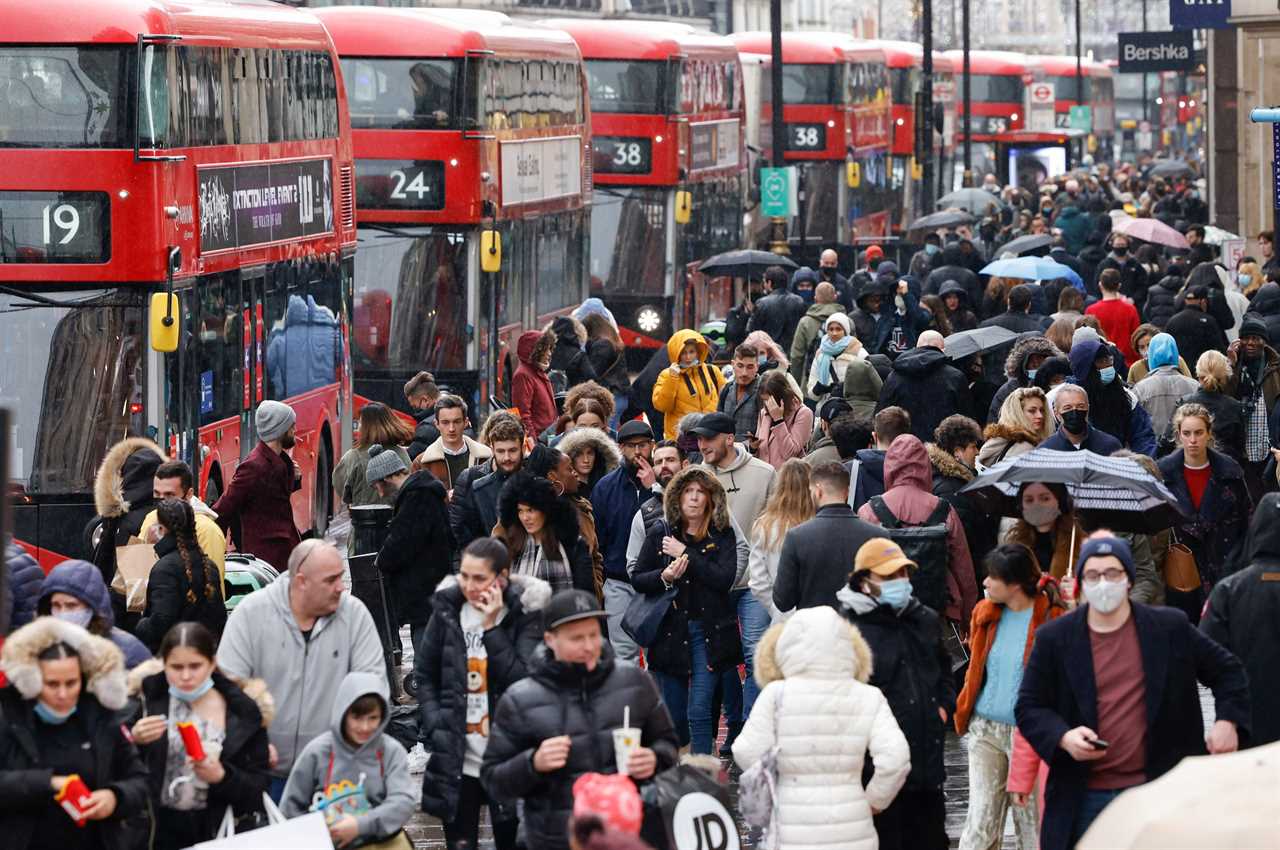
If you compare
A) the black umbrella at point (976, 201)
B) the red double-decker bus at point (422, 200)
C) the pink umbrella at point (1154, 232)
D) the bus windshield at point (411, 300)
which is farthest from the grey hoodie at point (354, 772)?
the black umbrella at point (976, 201)

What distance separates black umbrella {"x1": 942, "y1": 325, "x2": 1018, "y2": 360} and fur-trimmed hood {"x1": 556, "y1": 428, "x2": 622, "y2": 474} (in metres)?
4.18

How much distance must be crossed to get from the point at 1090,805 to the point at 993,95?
59.9m

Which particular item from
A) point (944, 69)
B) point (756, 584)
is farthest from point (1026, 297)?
point (944, 69)

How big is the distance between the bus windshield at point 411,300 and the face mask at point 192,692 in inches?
533

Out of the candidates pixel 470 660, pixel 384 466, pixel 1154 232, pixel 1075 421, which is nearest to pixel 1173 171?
pixel 1154 232

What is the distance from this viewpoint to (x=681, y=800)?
757 centimetres

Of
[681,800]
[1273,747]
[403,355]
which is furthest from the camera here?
[403,355]

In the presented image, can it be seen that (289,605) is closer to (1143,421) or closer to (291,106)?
(1143,421)

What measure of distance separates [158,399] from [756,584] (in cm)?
462

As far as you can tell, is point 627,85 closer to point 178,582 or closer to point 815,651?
point 178,582

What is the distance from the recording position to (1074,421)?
1182 cm

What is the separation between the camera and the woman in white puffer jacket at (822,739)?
783 cm

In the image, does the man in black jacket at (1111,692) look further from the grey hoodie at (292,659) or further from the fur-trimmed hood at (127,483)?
the fur-trimmed hood at (127,483)

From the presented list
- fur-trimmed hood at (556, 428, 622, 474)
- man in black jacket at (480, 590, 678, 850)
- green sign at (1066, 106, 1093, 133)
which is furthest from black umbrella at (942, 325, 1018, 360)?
green sign at (1066, 106, 1093, 133)
